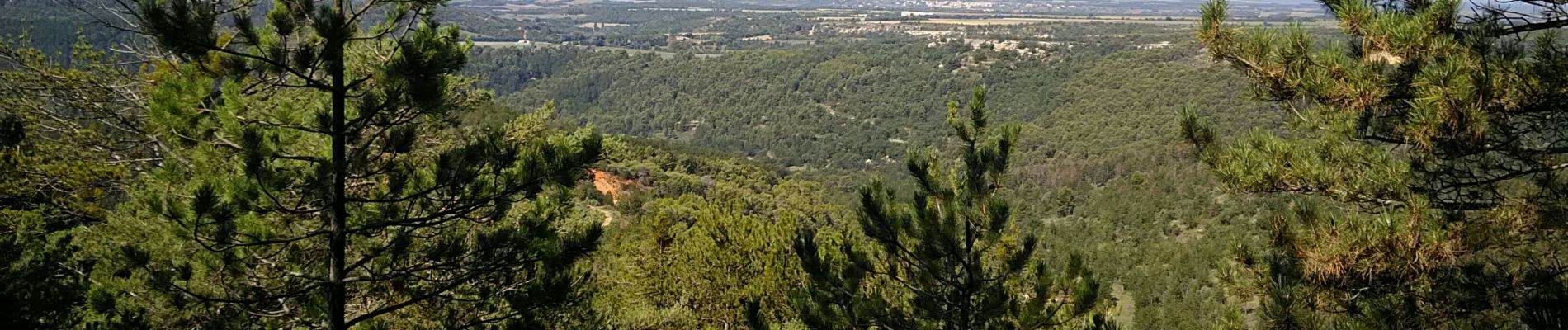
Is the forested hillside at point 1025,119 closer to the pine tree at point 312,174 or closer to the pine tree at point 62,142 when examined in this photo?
the pine tree at point 312,174

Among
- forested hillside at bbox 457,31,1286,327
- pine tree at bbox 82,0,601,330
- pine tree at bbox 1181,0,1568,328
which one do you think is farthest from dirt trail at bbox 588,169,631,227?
pine tree at bbox 1181,0,1568,328

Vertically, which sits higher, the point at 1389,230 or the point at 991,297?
the point at 1389,230

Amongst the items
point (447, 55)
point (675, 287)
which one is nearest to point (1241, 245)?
point (447, 55)

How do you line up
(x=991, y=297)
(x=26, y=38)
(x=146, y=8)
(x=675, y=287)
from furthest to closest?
(x=675, y=287)
(x=26, y=38)
(x=991, y=297)
(x=146, y=8)

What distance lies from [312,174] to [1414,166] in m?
4.42

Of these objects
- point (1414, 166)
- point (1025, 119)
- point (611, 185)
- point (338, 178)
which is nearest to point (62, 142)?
point (338, 178)

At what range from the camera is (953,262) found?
471cm

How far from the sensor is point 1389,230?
10.6ft

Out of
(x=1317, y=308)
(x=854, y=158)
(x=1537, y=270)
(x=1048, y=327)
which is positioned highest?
(x=1537, y=270)

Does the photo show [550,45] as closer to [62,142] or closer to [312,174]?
[62,142]

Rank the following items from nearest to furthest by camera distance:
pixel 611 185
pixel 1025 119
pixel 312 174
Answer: pixel 312 174
pixel 611 185
pixel 1025 119

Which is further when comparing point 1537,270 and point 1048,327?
point 1048,327

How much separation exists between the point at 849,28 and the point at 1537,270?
520 ft

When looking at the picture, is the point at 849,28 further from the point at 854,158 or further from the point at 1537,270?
the point at 1537,270
